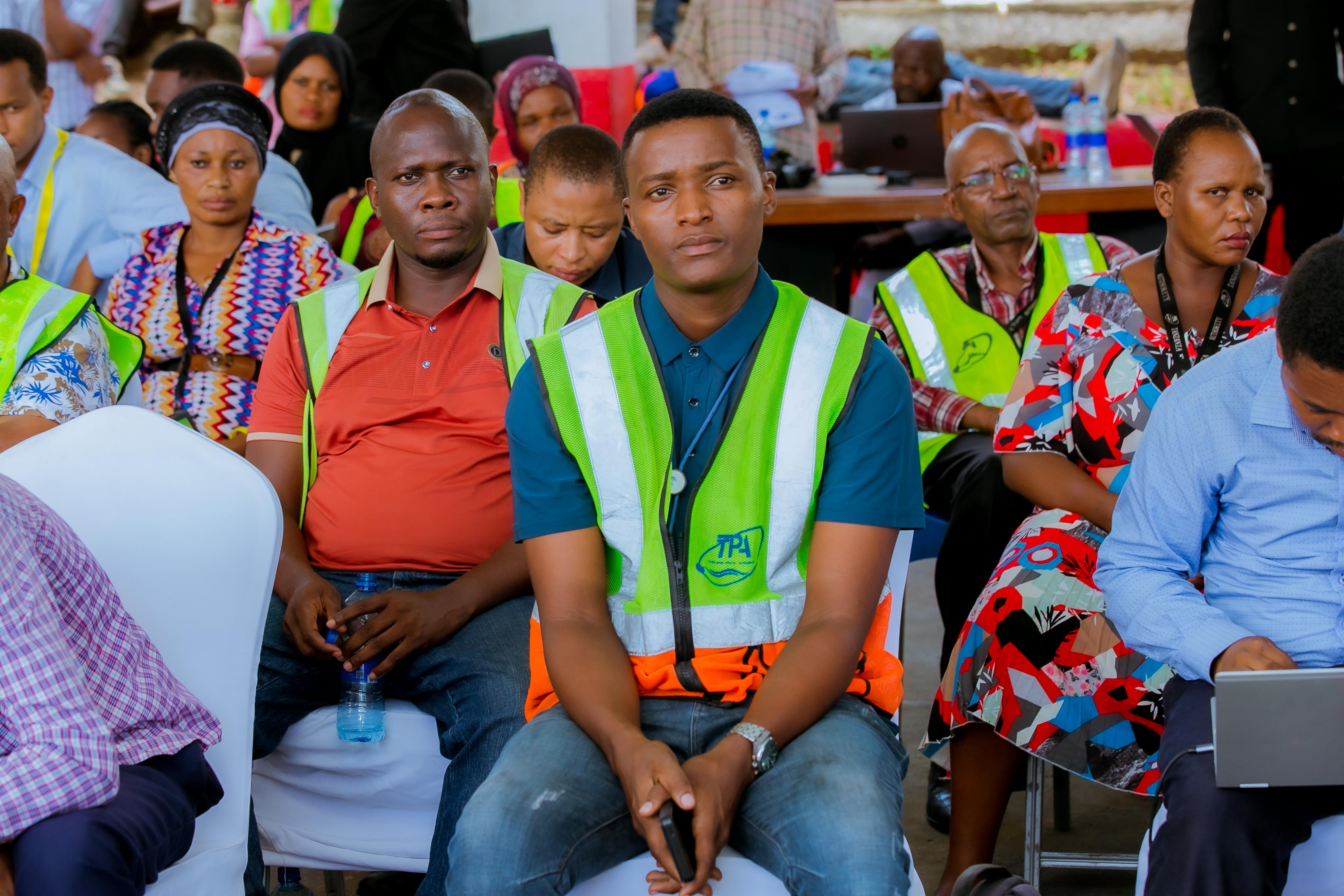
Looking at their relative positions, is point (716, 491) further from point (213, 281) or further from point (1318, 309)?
point (213, 281)

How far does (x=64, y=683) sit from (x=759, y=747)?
2.80ft

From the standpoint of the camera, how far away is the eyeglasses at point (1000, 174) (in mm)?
3537

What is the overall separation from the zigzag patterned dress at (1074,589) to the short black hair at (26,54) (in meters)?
3.02

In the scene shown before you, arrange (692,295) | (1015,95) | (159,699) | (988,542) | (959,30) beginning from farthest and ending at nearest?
1. (959,30)
2. (1015,95)
3. (988,542)
4. (692,295)
5. (159,699)

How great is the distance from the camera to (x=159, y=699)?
5.74 ft

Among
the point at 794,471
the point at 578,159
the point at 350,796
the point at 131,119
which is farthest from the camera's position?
the point at 131,119

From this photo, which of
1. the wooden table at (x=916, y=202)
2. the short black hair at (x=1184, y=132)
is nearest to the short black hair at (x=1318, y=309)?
the short black hair at (x=1184, y=132)

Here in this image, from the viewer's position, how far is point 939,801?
2824mm

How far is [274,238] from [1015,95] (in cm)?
361

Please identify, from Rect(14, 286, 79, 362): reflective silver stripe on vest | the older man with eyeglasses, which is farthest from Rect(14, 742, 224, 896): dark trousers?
the older man with eyeglasses

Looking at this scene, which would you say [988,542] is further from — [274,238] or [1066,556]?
[274,238]

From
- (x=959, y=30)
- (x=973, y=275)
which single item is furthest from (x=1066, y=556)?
(x=959, y=30)

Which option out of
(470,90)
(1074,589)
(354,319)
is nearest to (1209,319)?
(1074,589)

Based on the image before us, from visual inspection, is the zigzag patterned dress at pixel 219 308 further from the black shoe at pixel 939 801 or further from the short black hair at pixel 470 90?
the black shoe at pixel 939 801
